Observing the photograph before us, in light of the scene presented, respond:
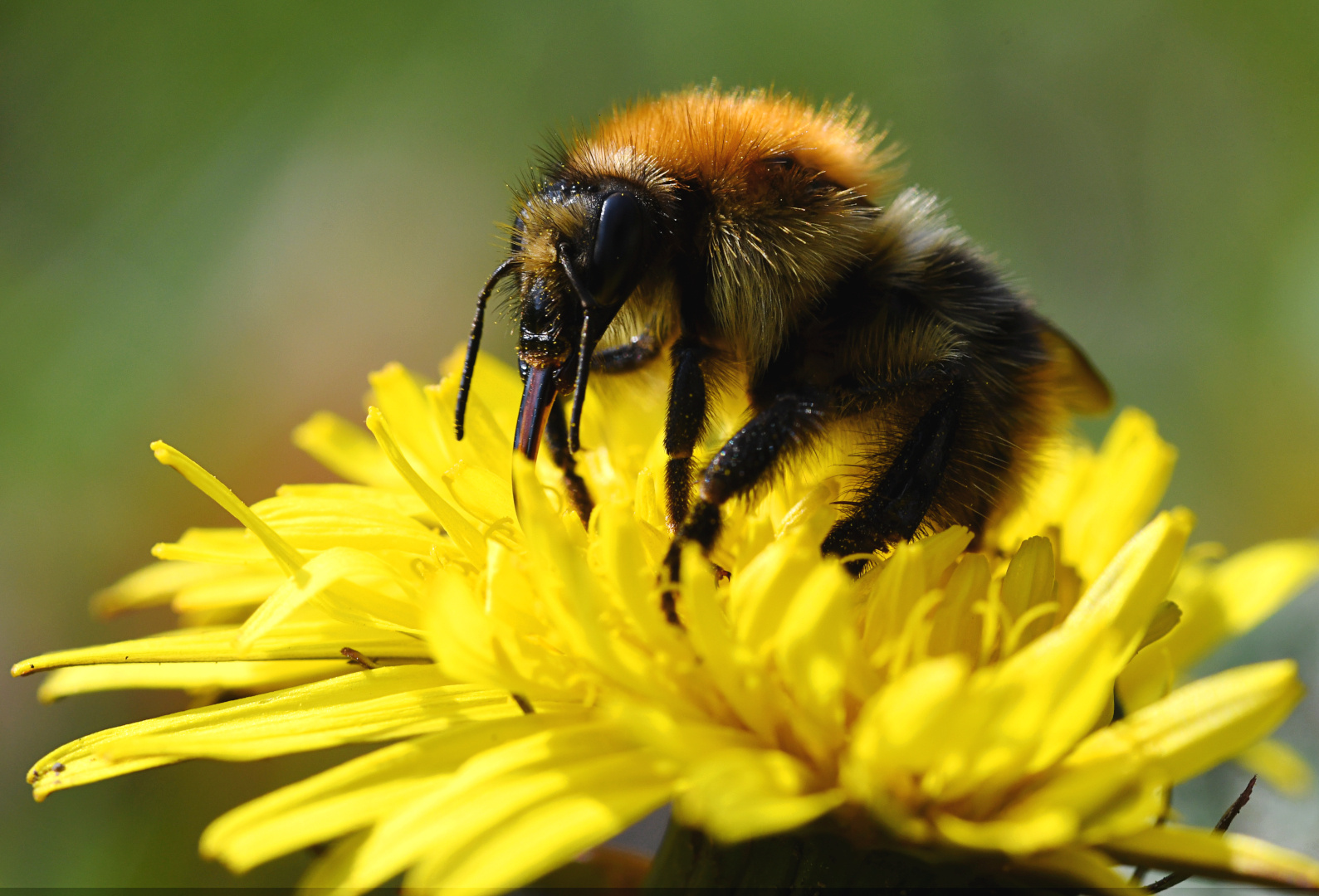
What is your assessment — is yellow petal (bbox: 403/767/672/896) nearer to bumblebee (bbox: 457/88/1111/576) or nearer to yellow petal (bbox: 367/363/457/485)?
bumblebee (bbox: 457/88/1111/576)

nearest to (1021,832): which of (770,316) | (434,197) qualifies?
(770,316)

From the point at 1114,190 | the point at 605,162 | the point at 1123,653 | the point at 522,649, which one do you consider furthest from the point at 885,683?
the point at 1114,190

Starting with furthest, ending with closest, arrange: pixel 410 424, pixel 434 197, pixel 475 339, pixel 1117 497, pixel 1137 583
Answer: pixel 434 197, pixel 1117 497, pixel 410 424, pixel 475 339, pixel 1137 583

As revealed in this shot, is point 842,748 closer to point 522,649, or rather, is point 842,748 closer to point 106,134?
point 522,649

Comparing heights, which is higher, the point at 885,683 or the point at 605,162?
the point at 605,162

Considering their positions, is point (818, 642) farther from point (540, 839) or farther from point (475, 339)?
point (475, 339)

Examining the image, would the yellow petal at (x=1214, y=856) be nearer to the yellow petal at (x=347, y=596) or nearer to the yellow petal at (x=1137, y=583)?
the yellow petal at (x=1137, y=583)

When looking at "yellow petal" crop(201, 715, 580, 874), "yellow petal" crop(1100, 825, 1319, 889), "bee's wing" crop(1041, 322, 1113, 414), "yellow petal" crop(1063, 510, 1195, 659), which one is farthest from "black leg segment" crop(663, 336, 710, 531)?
"bee's wing" crop(1041, 322, 1113, 414)
